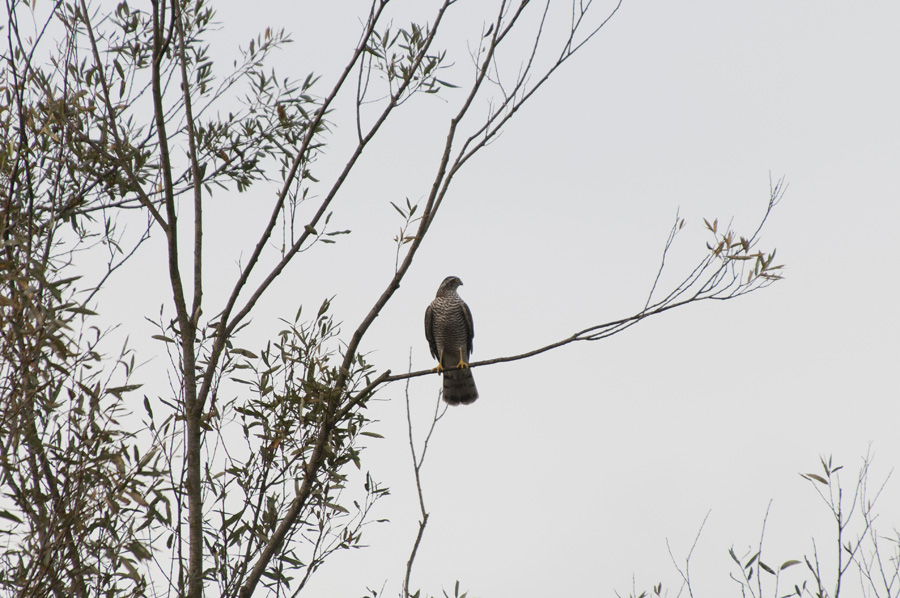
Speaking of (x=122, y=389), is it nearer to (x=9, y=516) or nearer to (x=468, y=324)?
(x=9, y=516)

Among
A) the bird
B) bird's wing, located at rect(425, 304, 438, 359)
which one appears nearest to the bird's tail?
the bird

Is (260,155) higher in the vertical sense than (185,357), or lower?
higher

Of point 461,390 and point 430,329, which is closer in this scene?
point 461,390

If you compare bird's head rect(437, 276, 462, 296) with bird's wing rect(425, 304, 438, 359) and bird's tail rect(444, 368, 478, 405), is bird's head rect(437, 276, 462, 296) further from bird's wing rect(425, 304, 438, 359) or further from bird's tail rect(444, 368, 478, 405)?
bird's tail rect(444, 368, 478, 405)

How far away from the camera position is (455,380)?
30.2 ft

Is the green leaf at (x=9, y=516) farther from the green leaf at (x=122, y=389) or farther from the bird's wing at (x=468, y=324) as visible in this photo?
the bird's wing at (x=468, y=324)

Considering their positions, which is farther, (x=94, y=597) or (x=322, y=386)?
(x=322, y=386)

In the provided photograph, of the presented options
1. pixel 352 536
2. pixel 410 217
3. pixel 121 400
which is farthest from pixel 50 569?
pixel 410 217

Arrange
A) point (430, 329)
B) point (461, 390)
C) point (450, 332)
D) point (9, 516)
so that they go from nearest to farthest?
point (9, 516) → point (461, 390) → point (450, 332) → point (430, 329)

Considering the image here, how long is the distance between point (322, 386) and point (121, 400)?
93cm

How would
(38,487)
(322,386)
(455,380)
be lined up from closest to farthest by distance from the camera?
(38,487), (322,386), (455,380)

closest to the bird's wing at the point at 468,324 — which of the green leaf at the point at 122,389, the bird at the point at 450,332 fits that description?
the bird at the point at 450,332

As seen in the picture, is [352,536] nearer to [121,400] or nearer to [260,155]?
[121,400]

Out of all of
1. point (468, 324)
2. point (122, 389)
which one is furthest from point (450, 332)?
point (122, 389)
